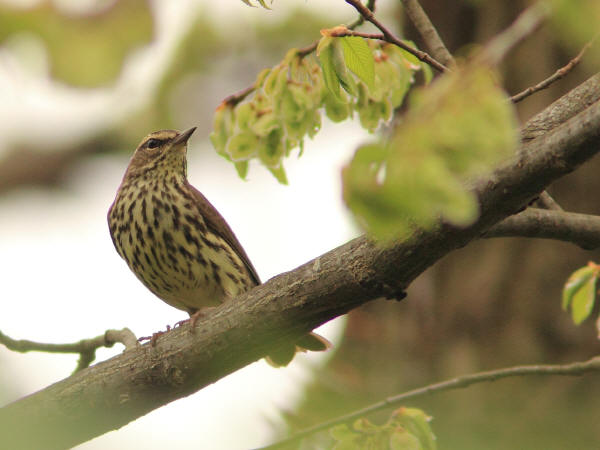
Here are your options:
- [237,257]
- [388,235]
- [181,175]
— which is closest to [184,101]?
[181,175]

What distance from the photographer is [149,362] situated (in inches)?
157

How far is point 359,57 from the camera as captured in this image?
3027 mm

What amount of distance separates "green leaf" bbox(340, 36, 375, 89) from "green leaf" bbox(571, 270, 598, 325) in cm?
131

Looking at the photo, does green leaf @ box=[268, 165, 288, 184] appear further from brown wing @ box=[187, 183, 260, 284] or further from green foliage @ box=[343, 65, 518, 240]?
green foliage @ box=[343, 65, 518, 240]

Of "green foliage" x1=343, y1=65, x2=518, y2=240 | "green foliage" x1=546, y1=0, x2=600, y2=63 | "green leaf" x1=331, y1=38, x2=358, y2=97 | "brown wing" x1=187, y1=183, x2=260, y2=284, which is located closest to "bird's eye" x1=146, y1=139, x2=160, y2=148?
"brown wing" x1=187, y1=183, x2=260, y2=284

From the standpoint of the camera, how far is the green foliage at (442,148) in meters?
1.73

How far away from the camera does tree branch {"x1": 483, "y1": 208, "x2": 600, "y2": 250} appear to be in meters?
3.64

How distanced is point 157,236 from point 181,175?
0.86 metres

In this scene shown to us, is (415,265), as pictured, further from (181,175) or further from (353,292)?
(181,175)

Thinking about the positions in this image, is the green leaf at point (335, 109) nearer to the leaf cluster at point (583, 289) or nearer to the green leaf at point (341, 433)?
the leaf cluster at point (583, 289)

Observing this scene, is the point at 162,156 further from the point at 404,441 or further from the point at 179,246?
the point at 404,441

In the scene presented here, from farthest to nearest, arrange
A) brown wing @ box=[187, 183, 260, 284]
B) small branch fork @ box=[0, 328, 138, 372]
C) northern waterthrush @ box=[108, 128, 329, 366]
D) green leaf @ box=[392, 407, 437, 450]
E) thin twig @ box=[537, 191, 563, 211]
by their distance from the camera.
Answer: brown wing @ box=[187, 183, 260, 284]
northern waterthrush @ box=[108, 128, 329, 366]
small branch fork @ box=[0, 328, 138, 372]
thin twig @ box=[537, 191, 563, 211]
green leaf @ box=[392, 407, 437, 450]

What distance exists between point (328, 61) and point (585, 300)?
4.91ft

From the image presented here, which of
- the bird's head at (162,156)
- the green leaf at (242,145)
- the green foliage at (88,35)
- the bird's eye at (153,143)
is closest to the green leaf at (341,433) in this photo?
the green leaf at (242,145)
